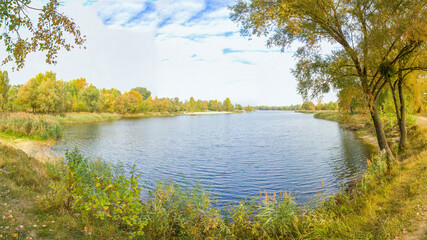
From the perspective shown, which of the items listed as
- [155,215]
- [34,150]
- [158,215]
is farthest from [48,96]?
[158,215]

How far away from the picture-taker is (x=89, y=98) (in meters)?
73.1

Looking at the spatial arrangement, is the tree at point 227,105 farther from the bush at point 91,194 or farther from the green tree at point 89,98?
the bush at point 91,194

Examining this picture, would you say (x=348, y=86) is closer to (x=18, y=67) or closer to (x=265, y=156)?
(x=265, y=156)

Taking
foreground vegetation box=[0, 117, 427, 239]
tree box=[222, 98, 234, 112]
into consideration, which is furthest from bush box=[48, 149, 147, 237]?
tree box=[222, 98, 234, 112]

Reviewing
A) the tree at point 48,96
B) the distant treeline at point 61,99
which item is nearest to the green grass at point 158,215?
the distant treeline at point 61,99

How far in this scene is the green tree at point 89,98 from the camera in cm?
7212

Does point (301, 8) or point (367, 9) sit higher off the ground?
point (367, 9)

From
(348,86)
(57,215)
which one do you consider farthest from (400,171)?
(57,215)

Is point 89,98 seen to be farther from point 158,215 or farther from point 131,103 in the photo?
point 158,215

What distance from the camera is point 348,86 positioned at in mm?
10969

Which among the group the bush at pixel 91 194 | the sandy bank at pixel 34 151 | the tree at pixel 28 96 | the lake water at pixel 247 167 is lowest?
the lake water at pixel 247 167

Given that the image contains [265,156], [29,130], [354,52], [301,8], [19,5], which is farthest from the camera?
[29,130]

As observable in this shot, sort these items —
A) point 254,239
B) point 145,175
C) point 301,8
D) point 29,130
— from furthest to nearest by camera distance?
point 29,130 → point 145,175 → point 301,8 → point 254,239

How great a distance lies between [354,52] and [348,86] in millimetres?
1663
